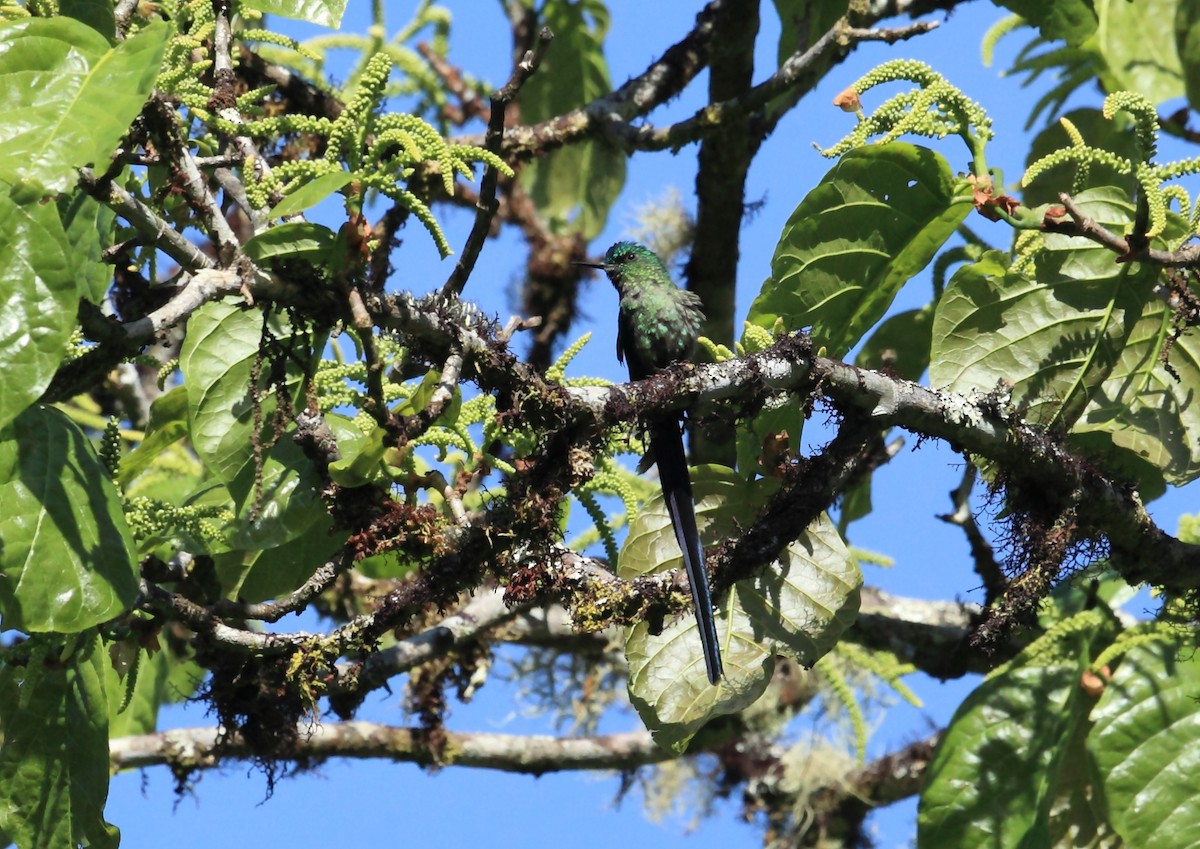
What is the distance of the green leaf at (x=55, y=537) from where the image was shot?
2365 mm

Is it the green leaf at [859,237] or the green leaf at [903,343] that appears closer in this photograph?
the green leaf at [859,237]

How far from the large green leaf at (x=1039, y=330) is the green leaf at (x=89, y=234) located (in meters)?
1.68

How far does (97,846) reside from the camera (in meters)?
2.80

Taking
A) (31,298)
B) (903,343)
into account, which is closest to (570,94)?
(903,343)

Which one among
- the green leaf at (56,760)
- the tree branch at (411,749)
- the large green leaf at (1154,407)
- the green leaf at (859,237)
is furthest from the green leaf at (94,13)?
the large green leaf at (1154,407)

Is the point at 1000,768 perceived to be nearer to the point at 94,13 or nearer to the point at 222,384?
the point at 222,384

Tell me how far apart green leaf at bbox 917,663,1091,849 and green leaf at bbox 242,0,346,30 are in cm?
208

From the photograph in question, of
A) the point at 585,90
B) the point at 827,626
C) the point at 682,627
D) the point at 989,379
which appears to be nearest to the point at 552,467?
the point at 682,627

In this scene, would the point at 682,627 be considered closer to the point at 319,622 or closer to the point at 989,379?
the point at 989,379

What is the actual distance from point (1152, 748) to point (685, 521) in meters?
1.19

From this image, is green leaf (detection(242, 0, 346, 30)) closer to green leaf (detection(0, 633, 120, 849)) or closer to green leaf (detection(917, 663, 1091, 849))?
green leaf (detection(0, 633, 120, 849))

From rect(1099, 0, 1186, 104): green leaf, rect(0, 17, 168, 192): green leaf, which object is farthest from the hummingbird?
rect(0, 17, 168, 192): green leaf

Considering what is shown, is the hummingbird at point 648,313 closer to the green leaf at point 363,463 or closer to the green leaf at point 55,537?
the green leaf at point 363,463

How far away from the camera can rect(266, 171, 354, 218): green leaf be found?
224 centimetres
